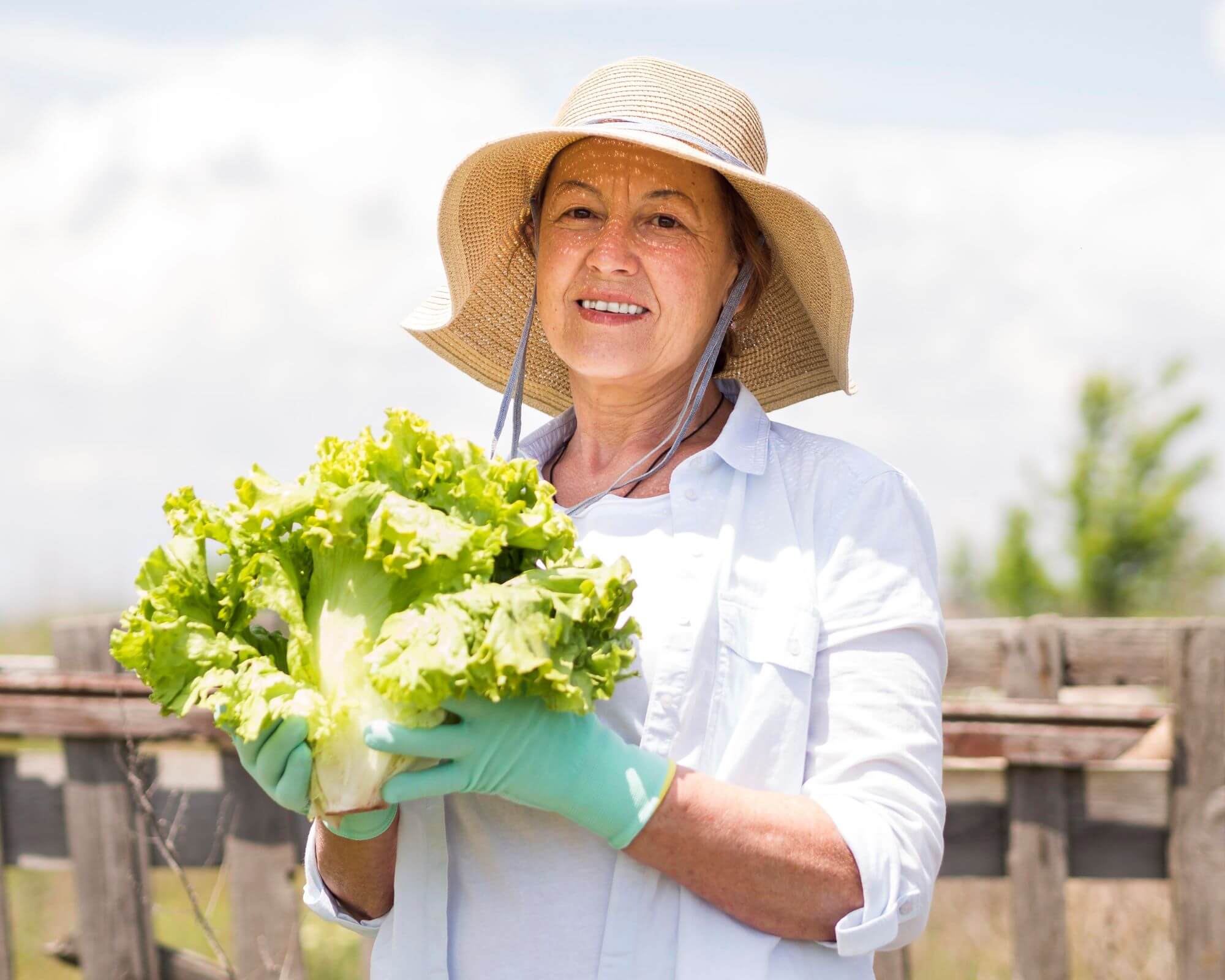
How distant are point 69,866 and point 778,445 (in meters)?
→ 3.32

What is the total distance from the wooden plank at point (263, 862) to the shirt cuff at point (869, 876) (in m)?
2.73

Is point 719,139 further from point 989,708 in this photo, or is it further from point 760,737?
point 989,708

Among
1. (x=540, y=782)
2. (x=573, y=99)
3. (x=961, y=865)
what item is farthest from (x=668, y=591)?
(x=961, y=865)

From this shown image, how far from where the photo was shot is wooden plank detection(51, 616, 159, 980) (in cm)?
416

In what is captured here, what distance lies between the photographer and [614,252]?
2221mm

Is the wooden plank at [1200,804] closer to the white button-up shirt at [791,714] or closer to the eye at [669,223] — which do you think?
the white button-up shirt at [791,714]

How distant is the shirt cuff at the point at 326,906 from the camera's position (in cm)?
216

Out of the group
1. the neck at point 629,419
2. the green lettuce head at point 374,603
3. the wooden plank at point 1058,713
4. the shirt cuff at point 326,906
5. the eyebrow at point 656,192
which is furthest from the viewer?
the wooden plank at point 1058,713

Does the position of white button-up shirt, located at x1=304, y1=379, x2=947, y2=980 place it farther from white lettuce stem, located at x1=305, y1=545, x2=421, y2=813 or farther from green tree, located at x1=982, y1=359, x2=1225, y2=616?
green tree, located at x1=982, y1=359, x2=1225, y2=616

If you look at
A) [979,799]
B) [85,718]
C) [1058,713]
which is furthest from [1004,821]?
[85,718]

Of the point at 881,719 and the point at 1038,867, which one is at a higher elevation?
the point at 881,719

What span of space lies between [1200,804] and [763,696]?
107 inches

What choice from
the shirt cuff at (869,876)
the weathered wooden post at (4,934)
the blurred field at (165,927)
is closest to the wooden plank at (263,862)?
the blurred field at (165,927)

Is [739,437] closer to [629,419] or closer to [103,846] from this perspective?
[629,419]
